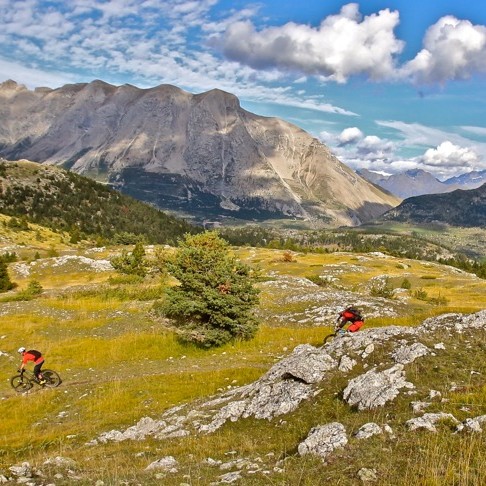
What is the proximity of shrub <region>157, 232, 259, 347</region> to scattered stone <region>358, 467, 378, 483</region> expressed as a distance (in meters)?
24.0

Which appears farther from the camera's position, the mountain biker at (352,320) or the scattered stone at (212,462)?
the mountain biker at (352,320)

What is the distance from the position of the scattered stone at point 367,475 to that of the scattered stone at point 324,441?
1483 mm

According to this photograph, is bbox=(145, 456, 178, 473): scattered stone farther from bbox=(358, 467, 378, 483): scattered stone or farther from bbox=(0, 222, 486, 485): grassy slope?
bbox=(358, 467, 378, 483): scattered stone

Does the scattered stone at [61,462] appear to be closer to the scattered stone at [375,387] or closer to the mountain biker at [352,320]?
the scattered stone at [375,387]

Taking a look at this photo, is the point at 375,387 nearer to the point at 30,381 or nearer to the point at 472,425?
the point at 472,425

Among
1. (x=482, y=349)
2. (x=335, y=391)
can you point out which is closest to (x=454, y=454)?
(x=335, y=391)

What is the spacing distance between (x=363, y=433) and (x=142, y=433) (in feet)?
32.1

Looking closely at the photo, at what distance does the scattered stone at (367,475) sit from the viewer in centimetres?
835

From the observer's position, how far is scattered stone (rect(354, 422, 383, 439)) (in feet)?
34.6

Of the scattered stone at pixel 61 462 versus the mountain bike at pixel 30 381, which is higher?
the scattered stone at pixel 61 462

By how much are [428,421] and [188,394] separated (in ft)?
47.8

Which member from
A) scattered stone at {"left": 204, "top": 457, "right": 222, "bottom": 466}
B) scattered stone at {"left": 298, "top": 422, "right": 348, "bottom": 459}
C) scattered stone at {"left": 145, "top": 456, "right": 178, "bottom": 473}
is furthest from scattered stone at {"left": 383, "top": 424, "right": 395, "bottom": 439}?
scattered stone at {"left": 145, "top": 456, "right": 178, "bottom": 473}

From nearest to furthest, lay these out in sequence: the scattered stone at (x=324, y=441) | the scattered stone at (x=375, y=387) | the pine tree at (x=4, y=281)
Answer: the scattered stone at (x=324, y=441) → the scattered stone at (x=375, y=387) → the pine tree at (x=4, y=281)

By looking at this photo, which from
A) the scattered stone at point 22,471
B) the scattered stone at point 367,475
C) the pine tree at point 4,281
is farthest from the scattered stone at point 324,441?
the pine tree at point 4,281
